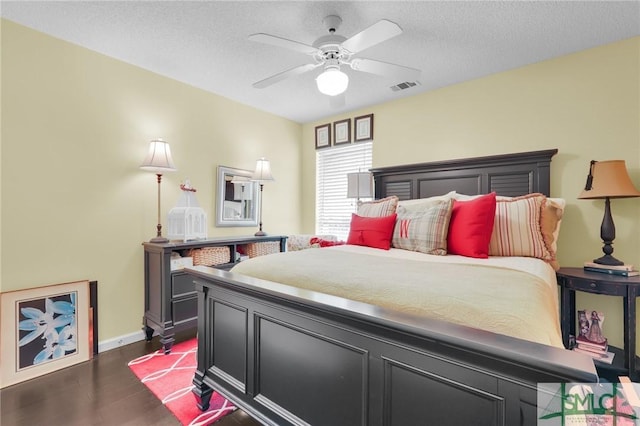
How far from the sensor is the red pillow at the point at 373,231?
8.09ft

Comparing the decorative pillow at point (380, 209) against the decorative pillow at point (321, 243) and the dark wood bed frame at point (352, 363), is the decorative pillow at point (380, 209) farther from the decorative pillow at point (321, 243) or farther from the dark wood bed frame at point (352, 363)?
the dark wood bed frame at point (352, 363)

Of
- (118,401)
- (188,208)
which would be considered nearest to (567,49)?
(188,208)

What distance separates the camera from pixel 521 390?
783 mm

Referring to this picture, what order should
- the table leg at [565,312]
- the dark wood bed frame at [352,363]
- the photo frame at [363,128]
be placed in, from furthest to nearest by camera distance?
the photo frame at [363,128] < the table leg at [565,312] < the dark wood bed frame at [352,363]

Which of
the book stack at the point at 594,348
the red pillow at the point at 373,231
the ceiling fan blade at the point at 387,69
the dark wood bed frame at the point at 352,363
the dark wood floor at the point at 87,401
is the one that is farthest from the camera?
the red pillow at the point at 373,231

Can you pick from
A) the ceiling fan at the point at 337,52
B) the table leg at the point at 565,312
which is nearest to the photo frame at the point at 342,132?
the ceiling fan at the point at 337,52

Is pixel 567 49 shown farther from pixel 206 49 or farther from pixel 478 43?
pixel 206 49

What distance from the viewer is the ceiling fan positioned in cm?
173

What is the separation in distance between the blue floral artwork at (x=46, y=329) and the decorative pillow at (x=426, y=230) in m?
2.69

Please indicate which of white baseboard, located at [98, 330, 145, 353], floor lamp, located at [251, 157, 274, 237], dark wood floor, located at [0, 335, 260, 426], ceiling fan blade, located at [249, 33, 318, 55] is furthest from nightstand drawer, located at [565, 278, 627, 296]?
white baseboard, located at [98, 330, 145, 353]

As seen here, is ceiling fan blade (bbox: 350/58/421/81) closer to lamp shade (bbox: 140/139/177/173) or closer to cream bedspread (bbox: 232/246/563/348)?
cream bedspread (bbox: 232/246/563/348)

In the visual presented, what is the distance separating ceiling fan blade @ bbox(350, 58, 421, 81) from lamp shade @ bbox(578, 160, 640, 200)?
155cm

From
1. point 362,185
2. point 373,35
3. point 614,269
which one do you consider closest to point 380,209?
point 362,185

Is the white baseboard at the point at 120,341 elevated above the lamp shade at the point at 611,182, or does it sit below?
below
